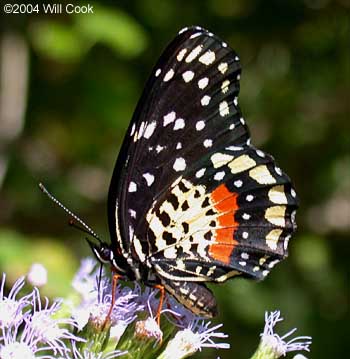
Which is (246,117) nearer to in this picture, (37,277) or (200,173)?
(200,173)

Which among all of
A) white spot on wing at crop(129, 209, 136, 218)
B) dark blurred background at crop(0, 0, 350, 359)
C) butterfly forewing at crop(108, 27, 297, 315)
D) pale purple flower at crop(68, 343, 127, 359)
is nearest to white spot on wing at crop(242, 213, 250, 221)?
butterfly forewing at crop(108, 27, 297, 315)

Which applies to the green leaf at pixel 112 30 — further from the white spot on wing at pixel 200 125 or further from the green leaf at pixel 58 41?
the white spot on wing at pixel 200 125

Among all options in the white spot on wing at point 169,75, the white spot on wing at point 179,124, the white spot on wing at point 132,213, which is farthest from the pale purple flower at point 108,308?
the white spot on wing at point 169,75

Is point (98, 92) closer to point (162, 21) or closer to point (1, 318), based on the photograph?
point (162, 21)

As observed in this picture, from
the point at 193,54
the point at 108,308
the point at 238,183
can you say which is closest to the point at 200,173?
the point at 238,183

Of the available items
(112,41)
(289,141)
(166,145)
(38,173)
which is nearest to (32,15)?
(112,41)

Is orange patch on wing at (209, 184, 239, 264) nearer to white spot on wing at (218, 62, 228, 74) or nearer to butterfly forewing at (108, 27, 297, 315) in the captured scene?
butterfly forewing at (108, 27, 297, 315)
